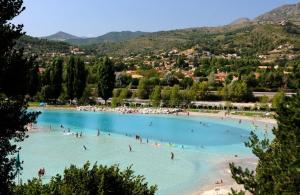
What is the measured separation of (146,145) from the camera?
52062mm

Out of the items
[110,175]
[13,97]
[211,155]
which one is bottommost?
[211,155]

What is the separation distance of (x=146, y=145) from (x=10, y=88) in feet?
132

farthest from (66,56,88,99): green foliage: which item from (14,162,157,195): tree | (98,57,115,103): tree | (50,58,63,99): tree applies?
(14,162,157,195): tree

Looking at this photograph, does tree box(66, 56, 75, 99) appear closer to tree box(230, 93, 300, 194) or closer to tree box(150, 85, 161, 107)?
tree box(150, 85, 161, 107)

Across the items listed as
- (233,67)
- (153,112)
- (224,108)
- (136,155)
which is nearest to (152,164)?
(136,155)

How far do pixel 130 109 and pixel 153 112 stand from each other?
448 centimetres

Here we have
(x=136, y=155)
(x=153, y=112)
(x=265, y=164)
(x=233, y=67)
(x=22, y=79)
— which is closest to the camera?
(x=22, y=79)

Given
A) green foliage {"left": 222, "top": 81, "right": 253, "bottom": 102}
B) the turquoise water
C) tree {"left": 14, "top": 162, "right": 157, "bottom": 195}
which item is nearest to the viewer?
tree {"left": 14, "top": 162, "right": 157, "bottom": 195}

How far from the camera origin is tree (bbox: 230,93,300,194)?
13161 millimetres

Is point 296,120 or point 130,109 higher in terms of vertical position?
point 296,120

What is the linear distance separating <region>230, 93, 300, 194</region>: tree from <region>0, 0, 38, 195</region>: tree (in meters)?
7.59

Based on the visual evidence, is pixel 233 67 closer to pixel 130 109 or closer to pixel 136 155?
pixel 130 109

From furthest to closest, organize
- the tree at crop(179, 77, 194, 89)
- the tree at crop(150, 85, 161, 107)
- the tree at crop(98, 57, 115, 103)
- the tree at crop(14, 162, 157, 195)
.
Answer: the tree at crop(179, 77, 194, 89)
the tree at crop(150, 85, 161, 107)
the tree at crop(98, 57, 115, 103)
the tree at crop(14, 162, 157, 195)

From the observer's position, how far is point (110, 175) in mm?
16969
